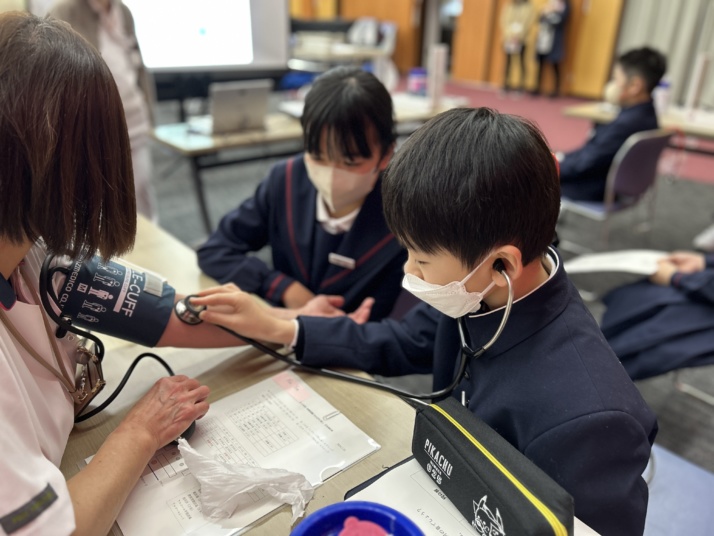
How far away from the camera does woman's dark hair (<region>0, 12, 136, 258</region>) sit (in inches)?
23.7

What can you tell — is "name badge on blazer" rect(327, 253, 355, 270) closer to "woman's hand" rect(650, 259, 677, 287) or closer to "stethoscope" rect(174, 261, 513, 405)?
"stethoscope" rect(174, 261, 513, 405)

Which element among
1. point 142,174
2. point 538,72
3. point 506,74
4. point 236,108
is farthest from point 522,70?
point 142,174

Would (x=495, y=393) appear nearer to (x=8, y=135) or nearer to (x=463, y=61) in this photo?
(x=8, y=135)

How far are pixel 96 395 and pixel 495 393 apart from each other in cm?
64

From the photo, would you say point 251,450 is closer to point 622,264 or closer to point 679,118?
point 622,264

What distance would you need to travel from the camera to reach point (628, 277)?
2.94m

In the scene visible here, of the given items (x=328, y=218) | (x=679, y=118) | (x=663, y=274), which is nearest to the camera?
(x=328, y=218)

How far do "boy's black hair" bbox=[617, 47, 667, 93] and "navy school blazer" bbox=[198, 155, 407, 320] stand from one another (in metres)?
2.23

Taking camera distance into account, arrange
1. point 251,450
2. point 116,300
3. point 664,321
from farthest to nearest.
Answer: point 664,321 → point 116,300 → point 251,450

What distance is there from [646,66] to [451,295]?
2686 mm

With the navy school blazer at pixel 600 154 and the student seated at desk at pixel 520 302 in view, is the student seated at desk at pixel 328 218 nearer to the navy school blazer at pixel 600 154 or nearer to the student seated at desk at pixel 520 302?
the student seated at desk at pixel 520 302

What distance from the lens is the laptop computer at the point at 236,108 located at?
104 inches

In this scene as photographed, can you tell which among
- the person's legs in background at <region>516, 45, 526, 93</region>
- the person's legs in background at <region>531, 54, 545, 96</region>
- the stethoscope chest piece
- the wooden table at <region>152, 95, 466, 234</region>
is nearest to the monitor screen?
the wooden table at <region>152, 95, 466, 234</region>

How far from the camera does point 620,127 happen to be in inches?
110
